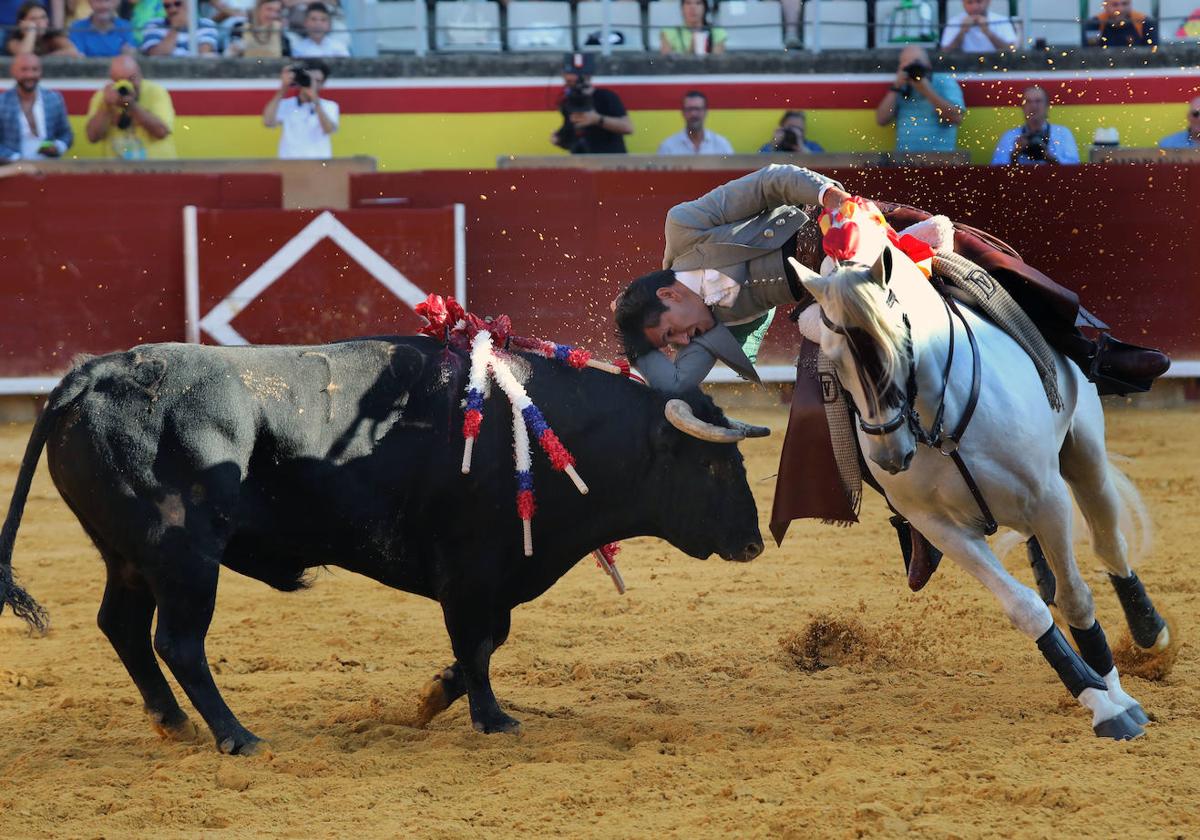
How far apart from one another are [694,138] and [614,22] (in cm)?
149

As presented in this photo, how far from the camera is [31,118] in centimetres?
1018

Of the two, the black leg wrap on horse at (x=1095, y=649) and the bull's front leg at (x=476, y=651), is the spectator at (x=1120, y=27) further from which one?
the bull's front leg at (x=476, y=651)

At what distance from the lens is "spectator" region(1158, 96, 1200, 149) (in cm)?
996

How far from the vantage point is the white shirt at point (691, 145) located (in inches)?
408

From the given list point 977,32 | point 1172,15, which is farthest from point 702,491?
point 1172,15

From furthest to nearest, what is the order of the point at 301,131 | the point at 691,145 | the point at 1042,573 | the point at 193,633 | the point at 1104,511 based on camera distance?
the point at 301,131 → the point at 691,145 → the point at 1042,573 → the point at 1104,511 → the point at 193,633

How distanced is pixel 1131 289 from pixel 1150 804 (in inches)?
255

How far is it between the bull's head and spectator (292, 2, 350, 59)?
7.46 meters

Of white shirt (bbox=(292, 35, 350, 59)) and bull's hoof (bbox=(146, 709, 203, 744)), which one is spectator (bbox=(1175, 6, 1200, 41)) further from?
bull's hoof (bbox=(146, 709, 203, 744))

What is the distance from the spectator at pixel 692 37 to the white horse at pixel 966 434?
7434 millimetres

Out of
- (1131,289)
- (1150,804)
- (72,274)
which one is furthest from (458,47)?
(1150,804)

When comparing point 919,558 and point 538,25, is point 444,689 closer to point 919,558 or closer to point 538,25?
point 919,558

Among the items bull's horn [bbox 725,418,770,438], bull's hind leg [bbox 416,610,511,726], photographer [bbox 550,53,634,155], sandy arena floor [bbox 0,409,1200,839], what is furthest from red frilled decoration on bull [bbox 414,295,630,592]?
photographer [bbox 550,53,634,155]

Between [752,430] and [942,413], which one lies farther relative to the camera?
[752,430]
